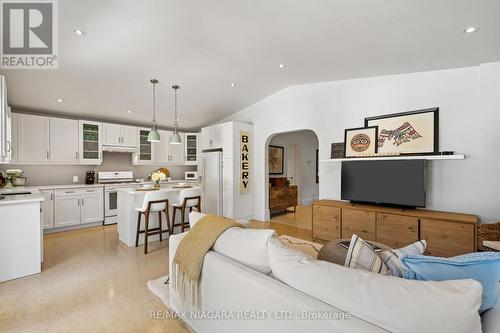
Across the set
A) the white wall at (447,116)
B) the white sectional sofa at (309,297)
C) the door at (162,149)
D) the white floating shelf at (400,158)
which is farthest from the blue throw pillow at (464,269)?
the door at (162,149)

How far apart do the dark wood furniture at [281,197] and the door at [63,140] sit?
444 cm

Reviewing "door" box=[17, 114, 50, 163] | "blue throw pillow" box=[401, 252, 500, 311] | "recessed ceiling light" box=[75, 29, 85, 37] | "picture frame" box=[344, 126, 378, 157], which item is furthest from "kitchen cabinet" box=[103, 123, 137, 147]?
"blue throw pillow" box=[401, 252, 500, 311]

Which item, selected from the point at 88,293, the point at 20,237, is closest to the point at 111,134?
A: the point at 20,237

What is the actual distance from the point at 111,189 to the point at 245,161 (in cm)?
307

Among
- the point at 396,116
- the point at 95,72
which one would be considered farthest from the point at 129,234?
the point at 396,116

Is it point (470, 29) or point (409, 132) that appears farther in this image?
point (409, 132)

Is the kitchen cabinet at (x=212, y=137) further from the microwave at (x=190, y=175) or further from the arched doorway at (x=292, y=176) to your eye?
the arched doorway at (x=292, y=176)

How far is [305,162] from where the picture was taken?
754 centimetres

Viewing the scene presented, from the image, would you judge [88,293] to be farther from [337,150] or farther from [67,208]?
[337,150]

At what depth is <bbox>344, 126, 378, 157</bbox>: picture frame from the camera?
3574 millimetres

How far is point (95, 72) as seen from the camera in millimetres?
3363

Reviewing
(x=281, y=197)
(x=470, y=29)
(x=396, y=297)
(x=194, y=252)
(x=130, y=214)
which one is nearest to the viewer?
(x=396, y=297)

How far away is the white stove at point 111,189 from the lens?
4.79m

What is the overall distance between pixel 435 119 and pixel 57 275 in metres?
5.31
